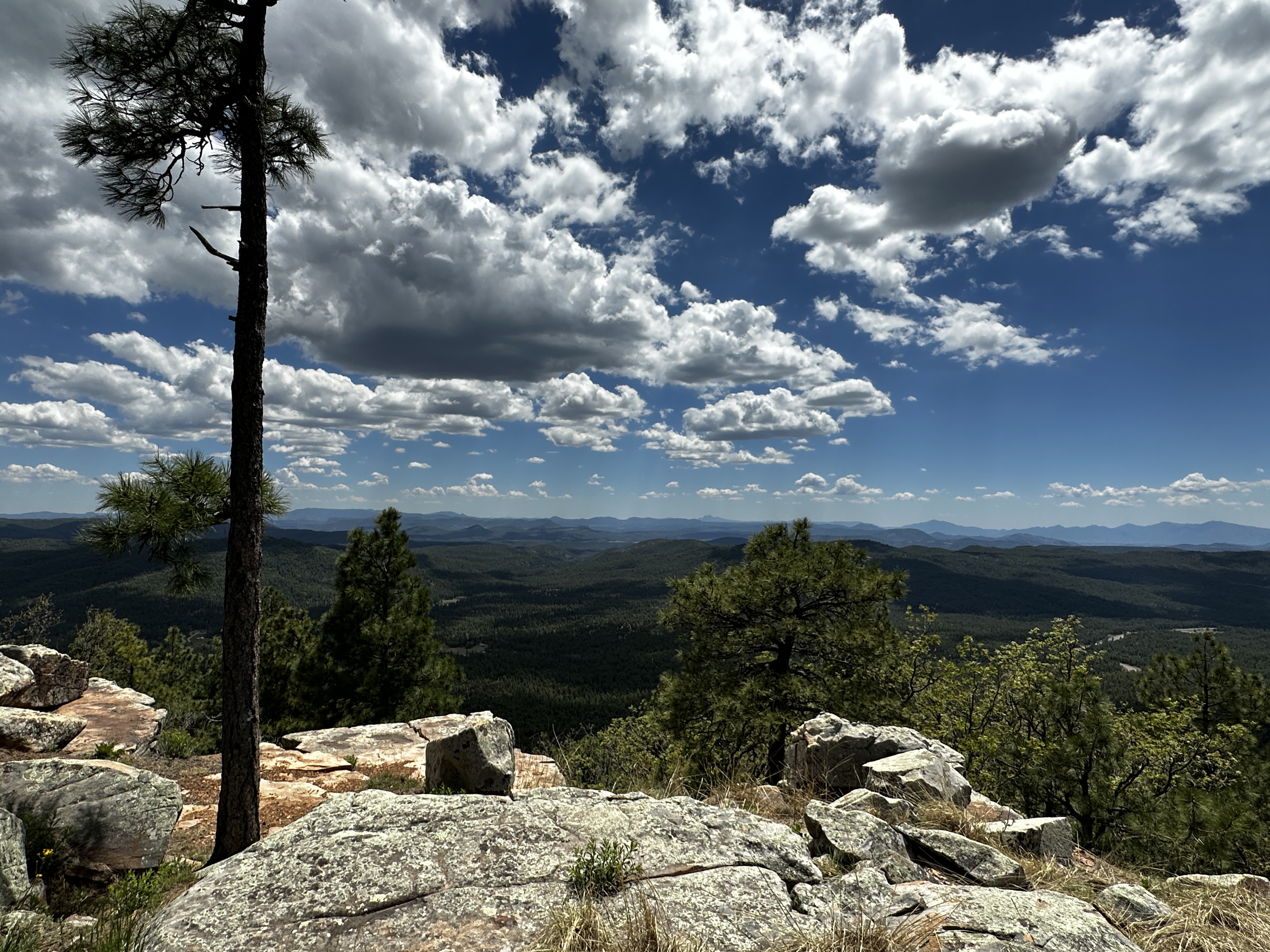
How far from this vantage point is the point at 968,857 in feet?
20.4

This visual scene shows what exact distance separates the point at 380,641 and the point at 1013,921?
2322 centimetres

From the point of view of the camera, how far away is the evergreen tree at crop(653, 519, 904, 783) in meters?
15.0

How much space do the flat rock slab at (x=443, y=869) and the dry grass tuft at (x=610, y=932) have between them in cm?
32

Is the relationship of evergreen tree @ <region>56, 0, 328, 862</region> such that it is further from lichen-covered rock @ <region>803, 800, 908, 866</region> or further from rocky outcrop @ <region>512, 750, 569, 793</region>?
lichen-covered rock @ <region>803, 800, 908, 866</region>

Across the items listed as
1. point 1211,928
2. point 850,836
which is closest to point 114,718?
point 850,836

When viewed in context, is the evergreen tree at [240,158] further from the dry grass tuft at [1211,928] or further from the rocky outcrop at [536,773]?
the dry grass tuft at [1211,928]

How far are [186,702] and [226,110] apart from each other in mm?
41802

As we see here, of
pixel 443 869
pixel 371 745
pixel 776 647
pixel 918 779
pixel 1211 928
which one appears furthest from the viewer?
pixel 776 647

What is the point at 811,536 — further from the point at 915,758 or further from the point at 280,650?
the point at 280,650

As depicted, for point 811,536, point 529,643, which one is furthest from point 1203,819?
point 529,643

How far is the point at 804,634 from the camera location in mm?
15688

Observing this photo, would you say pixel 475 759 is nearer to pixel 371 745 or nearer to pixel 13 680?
pixel 371 745

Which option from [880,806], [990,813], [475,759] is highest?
[880,806]

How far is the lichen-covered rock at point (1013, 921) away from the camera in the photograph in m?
4.51
